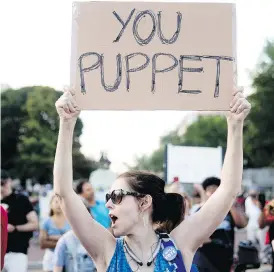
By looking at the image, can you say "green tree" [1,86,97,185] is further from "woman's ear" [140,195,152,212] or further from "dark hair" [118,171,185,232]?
"woman's ear" [140,195,152,212]

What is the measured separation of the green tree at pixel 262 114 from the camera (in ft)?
141

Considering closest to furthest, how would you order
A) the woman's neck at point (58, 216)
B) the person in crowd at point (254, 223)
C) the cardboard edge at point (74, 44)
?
the cardboard edge at point (74, 44)
the woman's neck at point (58, 216)
the person in crowd at point (254, 223)

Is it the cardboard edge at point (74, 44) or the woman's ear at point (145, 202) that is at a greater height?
the cardboard edge at point (74, 44)

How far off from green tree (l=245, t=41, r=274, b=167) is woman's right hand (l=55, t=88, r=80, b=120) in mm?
40782

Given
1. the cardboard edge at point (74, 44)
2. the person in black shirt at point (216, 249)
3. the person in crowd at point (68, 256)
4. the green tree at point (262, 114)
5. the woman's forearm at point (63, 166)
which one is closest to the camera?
the woman's forearm at point (63, 166)

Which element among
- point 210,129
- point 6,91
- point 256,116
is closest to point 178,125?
point 210,129

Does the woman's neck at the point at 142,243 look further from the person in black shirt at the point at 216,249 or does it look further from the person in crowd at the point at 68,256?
the person in black shirt at the point at 216,249

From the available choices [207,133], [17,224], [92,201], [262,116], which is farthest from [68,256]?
[207,133]

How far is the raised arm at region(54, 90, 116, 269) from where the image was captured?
283cm

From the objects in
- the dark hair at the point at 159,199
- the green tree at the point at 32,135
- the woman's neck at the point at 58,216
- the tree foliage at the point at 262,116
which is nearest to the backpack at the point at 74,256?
the woman's neck at the point at 58,216

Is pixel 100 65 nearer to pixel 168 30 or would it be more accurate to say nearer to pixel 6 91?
pixel 168 30

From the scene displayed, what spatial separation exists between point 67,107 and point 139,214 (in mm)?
547

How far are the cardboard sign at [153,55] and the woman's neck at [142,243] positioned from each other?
558mm

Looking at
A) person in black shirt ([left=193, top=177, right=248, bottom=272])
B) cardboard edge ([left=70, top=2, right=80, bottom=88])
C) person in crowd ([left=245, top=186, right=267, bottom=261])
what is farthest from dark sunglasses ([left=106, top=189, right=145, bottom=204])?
person in crowd ([left=245, top=186, right=267, bottom=261])
